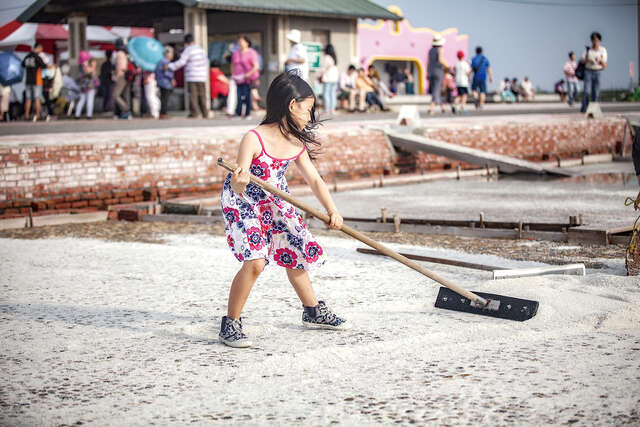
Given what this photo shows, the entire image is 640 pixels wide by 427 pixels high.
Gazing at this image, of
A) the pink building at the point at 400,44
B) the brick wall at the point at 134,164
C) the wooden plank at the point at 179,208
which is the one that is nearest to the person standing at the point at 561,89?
the pink building at the point at 400,44

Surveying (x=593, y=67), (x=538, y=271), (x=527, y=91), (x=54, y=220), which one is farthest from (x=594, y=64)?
(x=527, y=91)

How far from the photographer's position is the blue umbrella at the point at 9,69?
17328 millimetres

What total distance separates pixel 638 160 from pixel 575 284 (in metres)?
0.91

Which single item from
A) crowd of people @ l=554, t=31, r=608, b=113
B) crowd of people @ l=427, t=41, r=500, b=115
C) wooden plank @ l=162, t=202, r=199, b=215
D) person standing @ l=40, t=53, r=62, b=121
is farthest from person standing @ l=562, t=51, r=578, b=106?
wooden plank @ l=162, t=202, r=199, b=215

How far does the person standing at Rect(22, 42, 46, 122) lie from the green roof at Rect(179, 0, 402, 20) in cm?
376

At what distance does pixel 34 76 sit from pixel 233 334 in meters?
14.9

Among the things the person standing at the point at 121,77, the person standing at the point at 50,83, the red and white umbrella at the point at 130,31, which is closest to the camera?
the person standing at the point at 121,77

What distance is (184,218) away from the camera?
8.51 m

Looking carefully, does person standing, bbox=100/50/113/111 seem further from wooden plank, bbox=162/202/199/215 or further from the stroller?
wooden plank, bbox=162/202/199/215

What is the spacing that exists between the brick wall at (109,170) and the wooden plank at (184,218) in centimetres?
125

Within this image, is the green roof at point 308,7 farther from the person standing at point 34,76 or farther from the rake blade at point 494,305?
the rake blade at point 494,305

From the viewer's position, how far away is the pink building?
3938 centimetres

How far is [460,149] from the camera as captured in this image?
42.5ft

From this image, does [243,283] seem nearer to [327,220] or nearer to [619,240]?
[327,220]
